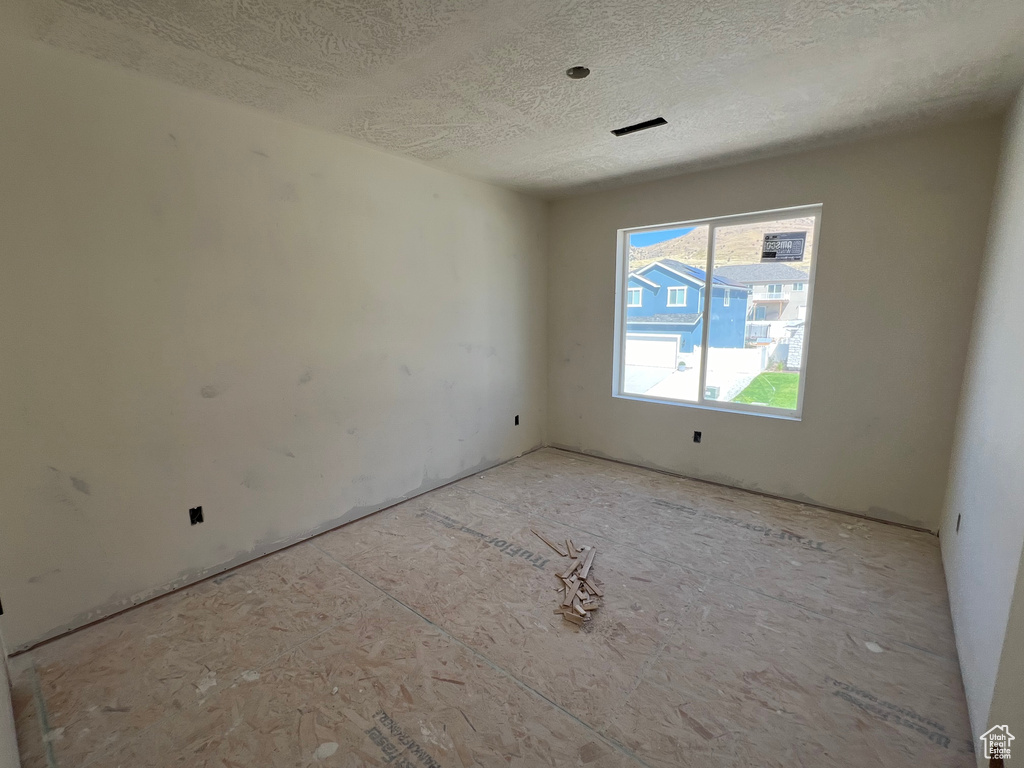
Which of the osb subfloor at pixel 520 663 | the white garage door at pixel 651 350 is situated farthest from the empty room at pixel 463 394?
the white garage door at pixel 651 350

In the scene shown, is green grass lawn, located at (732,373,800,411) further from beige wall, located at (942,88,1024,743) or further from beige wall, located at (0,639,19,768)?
beige wall, located at (0,639,19,768)

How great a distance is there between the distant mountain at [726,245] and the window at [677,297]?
250 mm

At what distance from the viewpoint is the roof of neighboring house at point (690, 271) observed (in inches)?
148

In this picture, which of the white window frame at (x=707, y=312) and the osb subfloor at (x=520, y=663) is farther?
the white window frame at (x=707, y=312)

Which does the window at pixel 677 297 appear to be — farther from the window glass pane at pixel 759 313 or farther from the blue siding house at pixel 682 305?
the window glass pane at pixel 759 313

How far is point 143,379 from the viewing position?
2244 mm

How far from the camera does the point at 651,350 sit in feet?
14.1

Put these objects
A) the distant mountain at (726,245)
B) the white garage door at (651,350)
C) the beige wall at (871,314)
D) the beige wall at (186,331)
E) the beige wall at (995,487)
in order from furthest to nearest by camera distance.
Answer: the white garage door at (651,350), the distant mountain at (726,245), the beige wall at (871,314), the beige wall at (186,331), the beige wall at (995,487)

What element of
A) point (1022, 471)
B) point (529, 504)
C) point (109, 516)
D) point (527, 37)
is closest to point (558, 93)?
point (527, 37)

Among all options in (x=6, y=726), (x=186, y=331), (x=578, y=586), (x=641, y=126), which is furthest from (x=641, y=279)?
(x=6, y=726)

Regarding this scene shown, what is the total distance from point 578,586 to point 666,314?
8.74ft

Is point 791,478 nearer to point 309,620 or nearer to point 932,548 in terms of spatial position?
point 932,548

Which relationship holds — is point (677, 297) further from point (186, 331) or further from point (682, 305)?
point (186, 331)

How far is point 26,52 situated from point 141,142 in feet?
1.40
